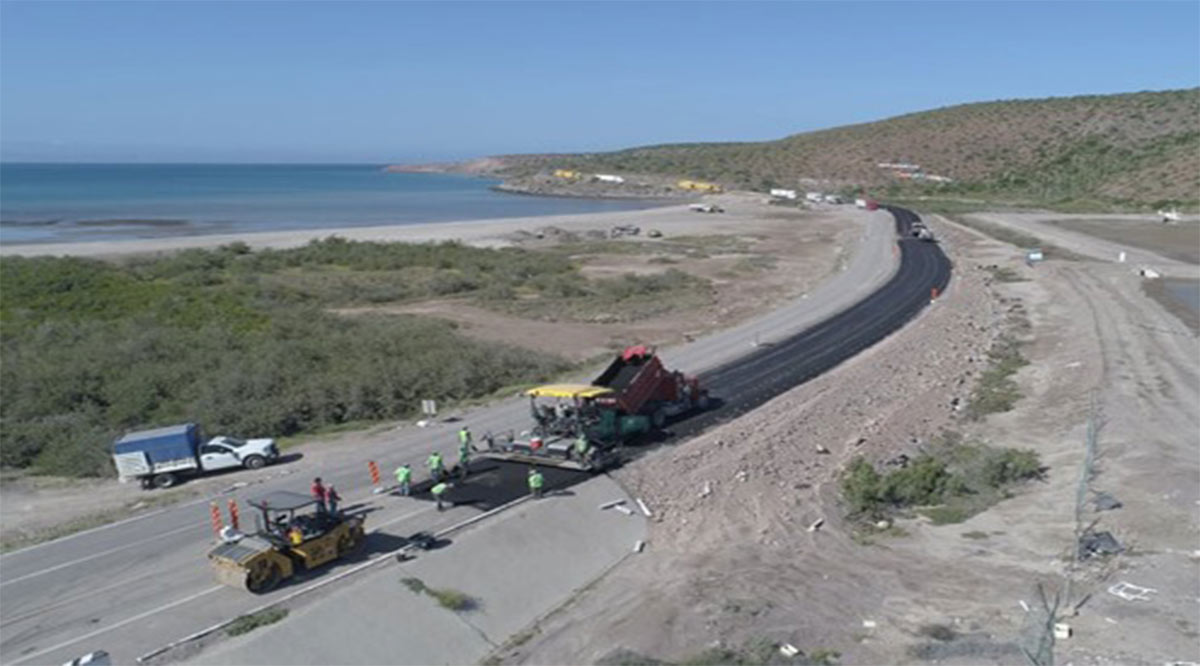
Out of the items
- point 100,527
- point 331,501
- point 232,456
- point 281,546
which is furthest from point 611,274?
point 281,546

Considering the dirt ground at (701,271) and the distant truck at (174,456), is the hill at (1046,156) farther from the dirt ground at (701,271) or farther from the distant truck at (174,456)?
the distant truck at (174,456)

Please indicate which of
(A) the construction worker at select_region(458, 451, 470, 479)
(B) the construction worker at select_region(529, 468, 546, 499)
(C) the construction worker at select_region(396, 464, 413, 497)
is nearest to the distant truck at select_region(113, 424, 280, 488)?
(C) the construction worker at select_region(396, 464, 413, 497)

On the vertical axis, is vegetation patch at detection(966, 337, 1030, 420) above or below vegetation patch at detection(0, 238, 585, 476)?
below

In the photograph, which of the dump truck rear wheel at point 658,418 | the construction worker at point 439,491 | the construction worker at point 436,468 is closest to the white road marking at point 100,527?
the construction worker at point 436,468

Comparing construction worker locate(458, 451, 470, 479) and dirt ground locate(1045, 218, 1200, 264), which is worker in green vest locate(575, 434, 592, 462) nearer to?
construction worker locate(458, 451, 470, 479)

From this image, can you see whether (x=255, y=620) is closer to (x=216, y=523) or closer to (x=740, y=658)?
(x=216, y=523)
